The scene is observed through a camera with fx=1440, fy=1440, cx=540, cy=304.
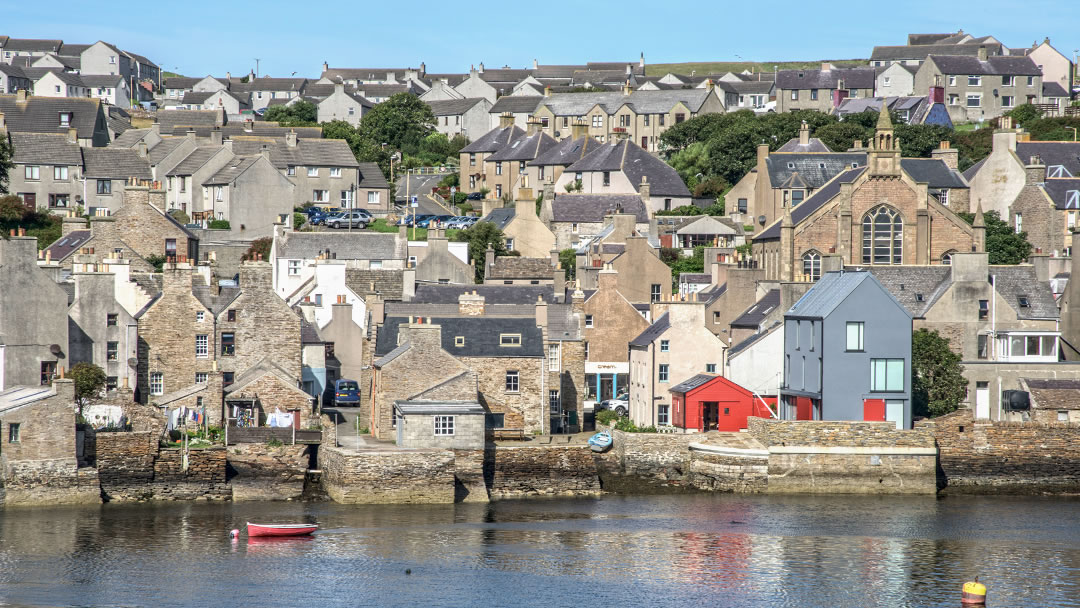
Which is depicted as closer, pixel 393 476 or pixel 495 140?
pixel 393 476

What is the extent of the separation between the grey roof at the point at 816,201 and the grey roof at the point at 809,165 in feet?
42.8

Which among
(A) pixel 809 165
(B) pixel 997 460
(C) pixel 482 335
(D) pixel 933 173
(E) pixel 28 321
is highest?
(A) pixel 809 165

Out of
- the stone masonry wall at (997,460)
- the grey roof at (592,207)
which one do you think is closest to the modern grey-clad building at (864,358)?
the stone masonry wall at (997,460)

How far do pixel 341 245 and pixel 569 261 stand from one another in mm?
13984

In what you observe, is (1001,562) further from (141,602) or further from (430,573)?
(141,602)

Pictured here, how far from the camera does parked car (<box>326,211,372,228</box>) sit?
9575cm

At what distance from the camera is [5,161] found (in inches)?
3625

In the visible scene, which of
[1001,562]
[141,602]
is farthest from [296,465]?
[1001,562]

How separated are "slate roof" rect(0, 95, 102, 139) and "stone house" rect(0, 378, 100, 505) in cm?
6046

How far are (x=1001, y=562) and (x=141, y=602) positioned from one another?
26224 mm

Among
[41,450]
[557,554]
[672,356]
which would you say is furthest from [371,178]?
[557,554]

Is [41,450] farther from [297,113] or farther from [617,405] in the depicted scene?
[297,113]

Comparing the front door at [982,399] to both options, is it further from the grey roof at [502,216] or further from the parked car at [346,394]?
the grey roof at [502,216]

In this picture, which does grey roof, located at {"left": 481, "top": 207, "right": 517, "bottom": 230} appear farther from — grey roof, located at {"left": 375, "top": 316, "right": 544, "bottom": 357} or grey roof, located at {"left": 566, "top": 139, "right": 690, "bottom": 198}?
grey roof, located at {"left": 375, "top": 316, "right": 544, "bottom": 357}
